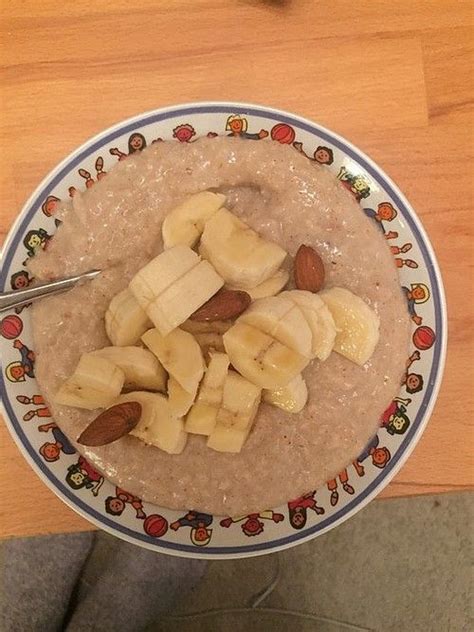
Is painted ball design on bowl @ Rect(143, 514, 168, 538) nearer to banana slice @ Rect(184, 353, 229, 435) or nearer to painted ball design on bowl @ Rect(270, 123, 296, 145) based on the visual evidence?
banana slice @ Rect(184, 353, 229, 435)

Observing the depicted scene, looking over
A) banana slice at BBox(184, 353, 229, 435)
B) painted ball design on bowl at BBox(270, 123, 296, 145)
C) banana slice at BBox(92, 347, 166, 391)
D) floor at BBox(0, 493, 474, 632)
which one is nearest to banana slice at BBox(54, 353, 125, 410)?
banana slice at BBox(92, 347, 166, 391)

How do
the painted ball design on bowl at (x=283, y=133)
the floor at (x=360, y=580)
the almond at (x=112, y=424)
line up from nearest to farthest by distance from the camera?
1. the almond at (x=112, y=424)
2. the painted ball design on bowl at (x=283, y=133)
3. the floor at (x=360, y=580)

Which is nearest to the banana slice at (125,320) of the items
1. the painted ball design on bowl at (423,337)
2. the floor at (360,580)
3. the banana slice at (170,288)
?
the banana slice at (170,288)

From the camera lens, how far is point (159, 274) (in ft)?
2.90

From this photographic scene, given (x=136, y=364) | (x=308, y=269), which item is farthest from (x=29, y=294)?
(x=308, y=269)

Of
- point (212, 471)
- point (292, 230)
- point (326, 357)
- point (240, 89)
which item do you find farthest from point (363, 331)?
point (240, 89)

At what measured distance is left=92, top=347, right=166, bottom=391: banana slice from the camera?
35.6 inches

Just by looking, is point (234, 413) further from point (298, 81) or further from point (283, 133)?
point (298, 81)

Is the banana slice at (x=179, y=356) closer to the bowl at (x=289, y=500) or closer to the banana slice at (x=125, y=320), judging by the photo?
the banana slice at (x=125, y=320)

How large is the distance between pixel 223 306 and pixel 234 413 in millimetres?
151

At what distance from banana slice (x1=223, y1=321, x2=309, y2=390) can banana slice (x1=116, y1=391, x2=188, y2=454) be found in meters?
0.12

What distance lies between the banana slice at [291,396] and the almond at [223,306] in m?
0.12

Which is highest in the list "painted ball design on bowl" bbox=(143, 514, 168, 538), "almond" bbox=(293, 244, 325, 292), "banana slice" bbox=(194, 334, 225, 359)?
"almond" bbox=(293, 244, 325, 292)

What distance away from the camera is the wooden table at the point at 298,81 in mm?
1041
